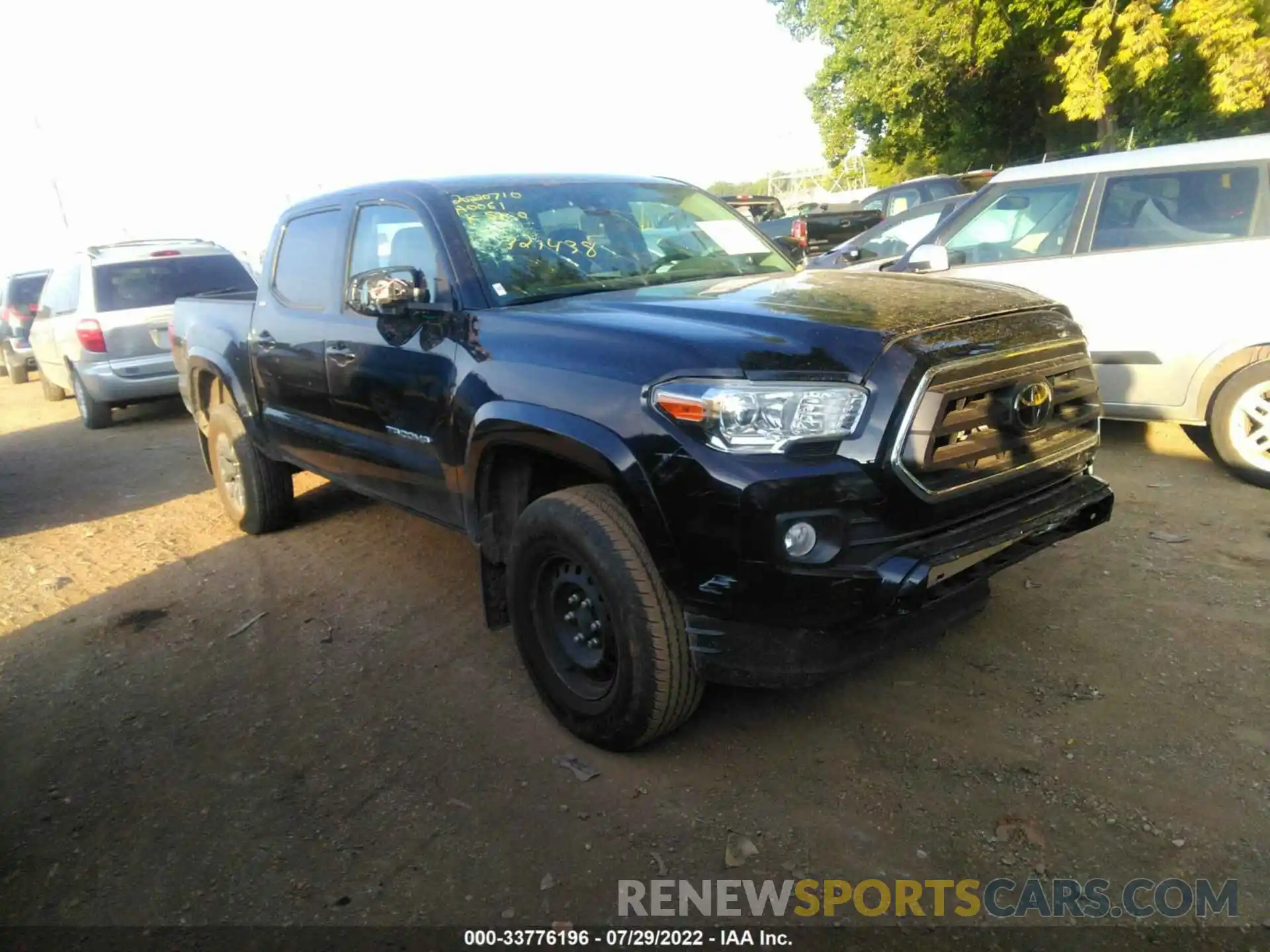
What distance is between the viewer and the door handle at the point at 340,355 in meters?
4.03

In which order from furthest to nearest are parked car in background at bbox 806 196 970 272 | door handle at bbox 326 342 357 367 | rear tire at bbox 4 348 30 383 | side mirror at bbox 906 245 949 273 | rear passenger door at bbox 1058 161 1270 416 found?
rear tire at bbox 4 348 30 383, parked car in background at bbox 806 196 970 272, rear passenger door at bbox 1058 161 1270 416, side mirror at bbox 906 245 949 273, door handle at bbox 326 342 357 367

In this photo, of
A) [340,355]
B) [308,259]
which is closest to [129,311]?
[308,259]

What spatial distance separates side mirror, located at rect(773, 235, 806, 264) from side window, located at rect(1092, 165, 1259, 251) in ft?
6.70

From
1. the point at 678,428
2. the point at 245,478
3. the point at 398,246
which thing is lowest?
the point at 245,478

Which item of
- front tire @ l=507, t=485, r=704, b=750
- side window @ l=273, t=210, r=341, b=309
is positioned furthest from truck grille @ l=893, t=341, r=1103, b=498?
side window @ l=273, t=210, r=341, b=309

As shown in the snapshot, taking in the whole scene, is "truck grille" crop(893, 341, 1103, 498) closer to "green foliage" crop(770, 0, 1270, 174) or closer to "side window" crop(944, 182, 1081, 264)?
"side window" crop(944, 182, 1081, 264)

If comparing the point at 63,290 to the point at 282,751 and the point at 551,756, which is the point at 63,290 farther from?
the point at 551,756

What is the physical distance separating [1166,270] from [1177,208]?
0.40 m

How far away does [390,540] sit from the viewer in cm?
543

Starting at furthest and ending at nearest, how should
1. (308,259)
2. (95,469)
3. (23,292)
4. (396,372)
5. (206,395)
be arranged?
(23,292), (95,469), (206,395), (308,259), (396,372)

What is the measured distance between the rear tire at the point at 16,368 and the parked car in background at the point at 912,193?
1385 cm

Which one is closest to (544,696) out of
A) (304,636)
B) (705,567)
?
(705,567)

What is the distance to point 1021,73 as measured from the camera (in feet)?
71.3

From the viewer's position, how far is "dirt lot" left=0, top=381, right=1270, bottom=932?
2566 mm
